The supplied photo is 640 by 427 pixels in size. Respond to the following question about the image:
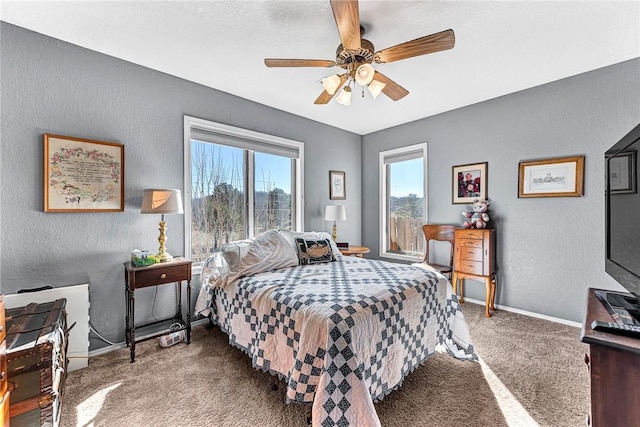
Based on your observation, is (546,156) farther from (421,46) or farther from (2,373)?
(2,373)

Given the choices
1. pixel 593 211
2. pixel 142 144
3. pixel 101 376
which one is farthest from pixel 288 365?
pixel 593 211

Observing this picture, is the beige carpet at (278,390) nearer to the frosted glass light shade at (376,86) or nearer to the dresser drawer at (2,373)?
the dresser drawer at (2,373)

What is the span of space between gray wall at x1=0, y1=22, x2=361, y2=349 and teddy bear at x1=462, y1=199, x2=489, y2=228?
10.1 ft

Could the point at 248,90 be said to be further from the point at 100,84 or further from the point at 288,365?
the point at 288,365

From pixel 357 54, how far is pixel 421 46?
40 cm

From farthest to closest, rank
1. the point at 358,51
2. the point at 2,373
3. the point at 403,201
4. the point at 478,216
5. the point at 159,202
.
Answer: the point at 403,201 < the point at 478,216 < the point at 159,202 < the point at 358,51 < the point at 2,373

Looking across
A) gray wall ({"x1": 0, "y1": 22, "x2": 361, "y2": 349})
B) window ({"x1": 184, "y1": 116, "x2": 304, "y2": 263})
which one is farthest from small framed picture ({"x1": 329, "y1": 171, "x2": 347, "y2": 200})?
gray wall ({"x1": 0, "y1": 22, "x2": 361, "y2": 349})

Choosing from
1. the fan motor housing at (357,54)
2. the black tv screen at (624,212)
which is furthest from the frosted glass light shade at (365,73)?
the black tv screen at (624,212)

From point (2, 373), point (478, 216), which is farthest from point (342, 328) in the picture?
point (478, 216)

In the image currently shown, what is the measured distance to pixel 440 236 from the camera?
11.9 ft

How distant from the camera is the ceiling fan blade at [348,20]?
1386mm

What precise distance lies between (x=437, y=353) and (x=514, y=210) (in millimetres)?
1954

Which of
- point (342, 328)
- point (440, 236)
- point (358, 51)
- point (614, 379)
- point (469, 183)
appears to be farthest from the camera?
point (440, 236)

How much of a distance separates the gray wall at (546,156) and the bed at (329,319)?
1493 mm
